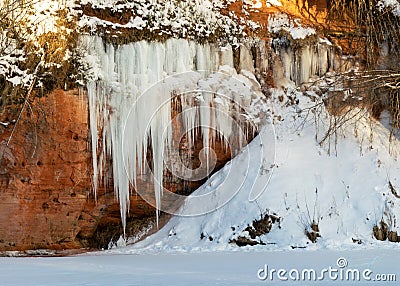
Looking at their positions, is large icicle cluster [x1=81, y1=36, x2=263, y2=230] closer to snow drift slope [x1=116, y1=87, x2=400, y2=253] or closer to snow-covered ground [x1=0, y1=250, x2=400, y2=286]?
snow drift slope [x1=116, y1=87, x2=400, y2=253]

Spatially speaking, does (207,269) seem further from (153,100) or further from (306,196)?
(153,100)

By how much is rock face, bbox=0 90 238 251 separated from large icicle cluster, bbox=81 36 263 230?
313 millimetres

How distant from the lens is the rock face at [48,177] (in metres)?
10.0

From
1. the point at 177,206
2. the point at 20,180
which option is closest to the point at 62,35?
the point at 20,180

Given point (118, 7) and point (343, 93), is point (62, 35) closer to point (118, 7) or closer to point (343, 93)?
point (118, 7)

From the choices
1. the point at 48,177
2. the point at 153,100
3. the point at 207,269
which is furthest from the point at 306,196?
the point at 48,177

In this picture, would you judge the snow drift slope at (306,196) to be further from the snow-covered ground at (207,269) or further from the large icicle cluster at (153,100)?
the snow-covered ground at (207,269)

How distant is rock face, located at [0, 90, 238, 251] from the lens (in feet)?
32.9

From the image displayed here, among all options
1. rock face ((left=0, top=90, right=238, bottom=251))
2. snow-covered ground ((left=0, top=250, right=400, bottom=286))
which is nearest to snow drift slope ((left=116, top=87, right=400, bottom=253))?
snow-covered ground ((left=0, top=250, right=400, bottom=286))

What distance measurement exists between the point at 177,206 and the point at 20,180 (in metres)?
3.15

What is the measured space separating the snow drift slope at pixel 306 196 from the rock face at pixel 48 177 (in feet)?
4.75

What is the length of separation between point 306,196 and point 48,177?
4.99 m

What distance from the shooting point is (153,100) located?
10.8m

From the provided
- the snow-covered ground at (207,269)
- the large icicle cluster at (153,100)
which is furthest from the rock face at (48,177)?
the snow-covered ground at (207,269)
